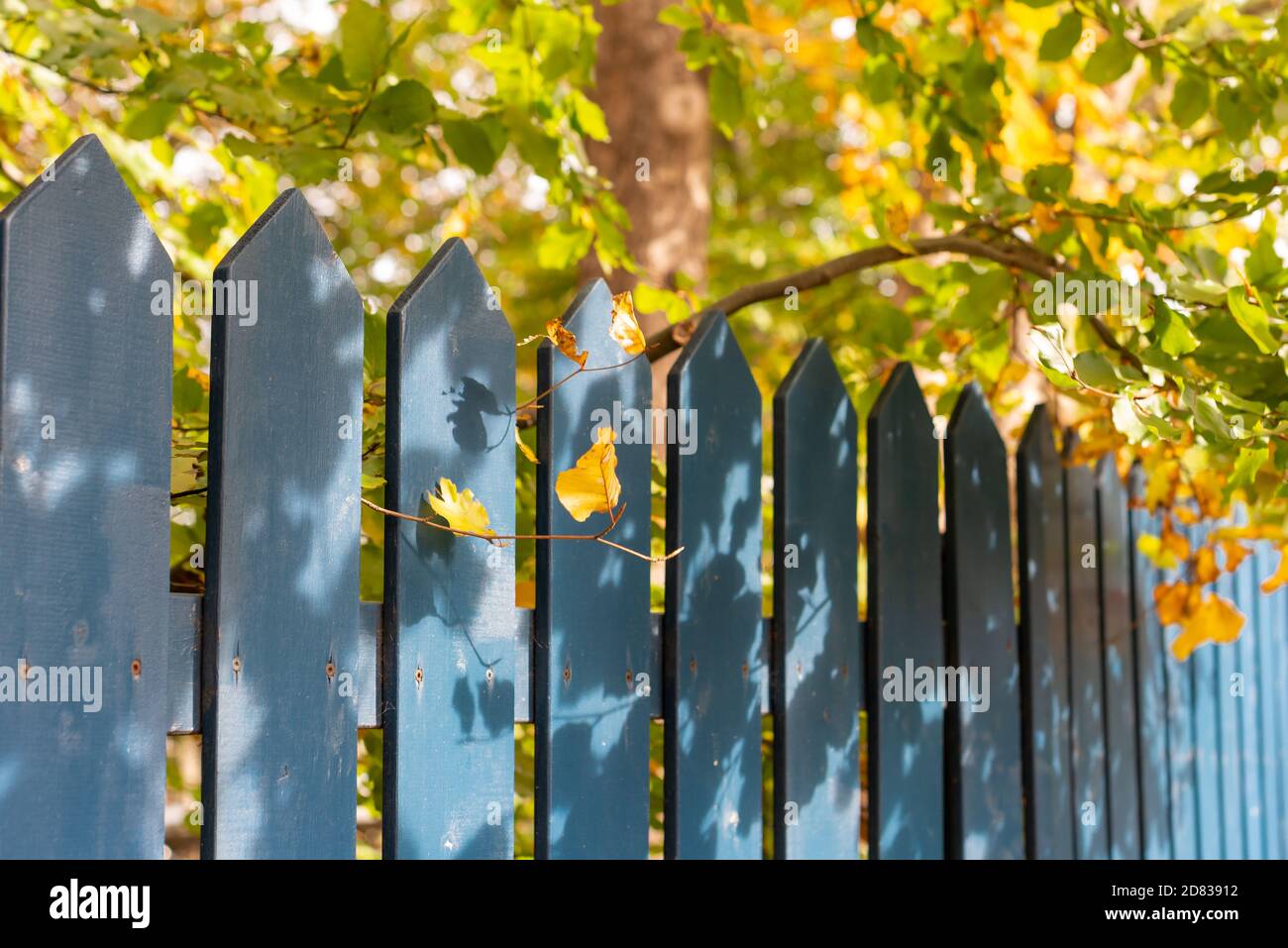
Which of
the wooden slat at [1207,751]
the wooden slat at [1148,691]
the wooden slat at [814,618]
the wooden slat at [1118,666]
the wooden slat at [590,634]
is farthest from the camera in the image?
the wooden slat at [1207,751]

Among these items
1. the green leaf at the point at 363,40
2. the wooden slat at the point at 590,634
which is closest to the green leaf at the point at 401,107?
the green leaf at the point at 363,40

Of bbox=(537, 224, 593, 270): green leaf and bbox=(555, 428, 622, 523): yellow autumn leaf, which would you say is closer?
bbox=(555, 428, 622, 523): yellow autumn leaf

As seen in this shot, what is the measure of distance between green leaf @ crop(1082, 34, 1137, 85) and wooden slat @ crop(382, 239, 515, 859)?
50.0 inches

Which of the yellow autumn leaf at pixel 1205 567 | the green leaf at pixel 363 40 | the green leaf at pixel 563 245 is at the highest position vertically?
the green leaf at pixel 363 40

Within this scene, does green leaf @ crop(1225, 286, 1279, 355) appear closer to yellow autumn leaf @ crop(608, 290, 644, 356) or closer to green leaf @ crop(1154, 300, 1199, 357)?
green leaf @ crop(1154, 300, 1199, 357)

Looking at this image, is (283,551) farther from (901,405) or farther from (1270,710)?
(1270,710)

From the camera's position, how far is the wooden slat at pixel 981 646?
2.17 m

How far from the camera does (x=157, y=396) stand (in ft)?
4.17

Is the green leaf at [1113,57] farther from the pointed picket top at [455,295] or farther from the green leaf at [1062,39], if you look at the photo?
the pointed picket top at [455,295]

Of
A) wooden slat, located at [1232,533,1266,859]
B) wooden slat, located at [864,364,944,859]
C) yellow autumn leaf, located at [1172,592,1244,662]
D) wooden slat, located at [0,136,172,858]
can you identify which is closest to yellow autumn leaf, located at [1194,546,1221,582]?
yellow autumn leaf, located at [1172,592,1244,662]

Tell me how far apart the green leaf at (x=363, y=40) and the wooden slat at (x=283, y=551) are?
2.21 ft

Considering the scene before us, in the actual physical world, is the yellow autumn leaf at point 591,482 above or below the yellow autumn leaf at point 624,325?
below

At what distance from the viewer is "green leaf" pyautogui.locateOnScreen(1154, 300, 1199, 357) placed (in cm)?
165

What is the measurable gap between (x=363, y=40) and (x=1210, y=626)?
1.97 meters
